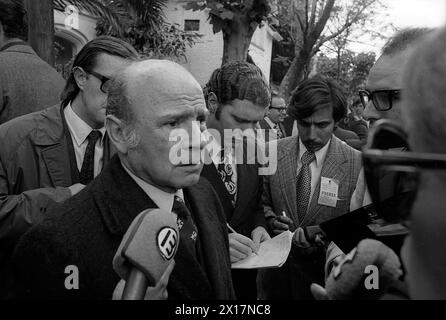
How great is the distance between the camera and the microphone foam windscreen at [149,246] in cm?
125

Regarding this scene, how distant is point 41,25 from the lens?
467cm

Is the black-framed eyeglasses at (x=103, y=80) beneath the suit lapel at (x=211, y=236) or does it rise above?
above

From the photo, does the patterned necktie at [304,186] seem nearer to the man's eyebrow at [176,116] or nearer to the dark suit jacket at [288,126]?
the man's eyebrow at [176,116]

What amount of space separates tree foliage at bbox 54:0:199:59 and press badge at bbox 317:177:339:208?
10097mm

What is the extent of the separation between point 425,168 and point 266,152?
2.75 metres

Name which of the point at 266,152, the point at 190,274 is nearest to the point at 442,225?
the point at 190,274

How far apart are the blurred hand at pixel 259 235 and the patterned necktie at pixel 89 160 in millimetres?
994

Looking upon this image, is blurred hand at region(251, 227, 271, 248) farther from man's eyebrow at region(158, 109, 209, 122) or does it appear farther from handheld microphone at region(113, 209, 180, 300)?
handheld microphone at region(113, 209, 180, 300)

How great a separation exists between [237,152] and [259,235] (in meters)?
0.53

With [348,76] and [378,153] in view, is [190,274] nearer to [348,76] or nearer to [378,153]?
[378,153]

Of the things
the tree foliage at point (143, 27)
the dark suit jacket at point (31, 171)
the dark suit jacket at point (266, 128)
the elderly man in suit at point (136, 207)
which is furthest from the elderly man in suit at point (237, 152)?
the tree foliage at point (143, 27)

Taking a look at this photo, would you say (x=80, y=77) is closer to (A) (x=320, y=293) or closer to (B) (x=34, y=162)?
(B) (x=34, y=162)

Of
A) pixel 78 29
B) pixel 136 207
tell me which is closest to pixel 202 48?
pixel 78 29

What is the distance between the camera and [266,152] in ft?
12.2
